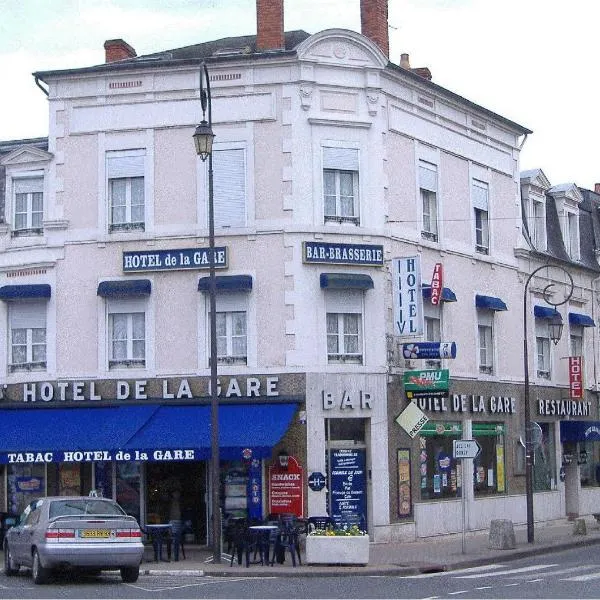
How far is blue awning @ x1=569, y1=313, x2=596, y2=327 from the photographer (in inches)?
1507

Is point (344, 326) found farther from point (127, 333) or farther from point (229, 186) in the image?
point (127, 333)

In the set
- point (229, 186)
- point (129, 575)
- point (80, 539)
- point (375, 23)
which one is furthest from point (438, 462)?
point (80, 539)

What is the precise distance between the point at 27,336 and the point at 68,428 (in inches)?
114

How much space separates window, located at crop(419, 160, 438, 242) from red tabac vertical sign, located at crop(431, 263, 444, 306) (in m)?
1.46

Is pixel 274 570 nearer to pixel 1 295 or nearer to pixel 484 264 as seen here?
pixel 1 295

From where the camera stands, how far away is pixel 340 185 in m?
29.4

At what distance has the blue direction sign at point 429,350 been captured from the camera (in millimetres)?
28625

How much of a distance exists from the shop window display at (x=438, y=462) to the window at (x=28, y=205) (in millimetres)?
10320

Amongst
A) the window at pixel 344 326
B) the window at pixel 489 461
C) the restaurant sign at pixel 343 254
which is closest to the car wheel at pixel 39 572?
the window at pixel 344 326

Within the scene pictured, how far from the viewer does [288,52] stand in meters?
28.9

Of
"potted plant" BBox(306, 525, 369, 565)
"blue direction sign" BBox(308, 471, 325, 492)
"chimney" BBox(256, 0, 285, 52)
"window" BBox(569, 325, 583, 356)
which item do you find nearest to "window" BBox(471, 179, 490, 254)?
"window" BBox(569, 325, 583, 356)

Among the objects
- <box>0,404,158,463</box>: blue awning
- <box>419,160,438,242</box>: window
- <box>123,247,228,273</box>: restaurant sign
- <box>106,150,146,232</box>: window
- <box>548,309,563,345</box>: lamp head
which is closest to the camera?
<box>0,404,158,463</box>: blue awning

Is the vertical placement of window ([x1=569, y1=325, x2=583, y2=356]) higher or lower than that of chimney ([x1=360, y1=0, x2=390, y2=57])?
lower

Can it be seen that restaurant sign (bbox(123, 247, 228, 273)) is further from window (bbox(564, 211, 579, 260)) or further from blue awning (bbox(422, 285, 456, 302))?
window (bbox(564, 211, 579, 260))
